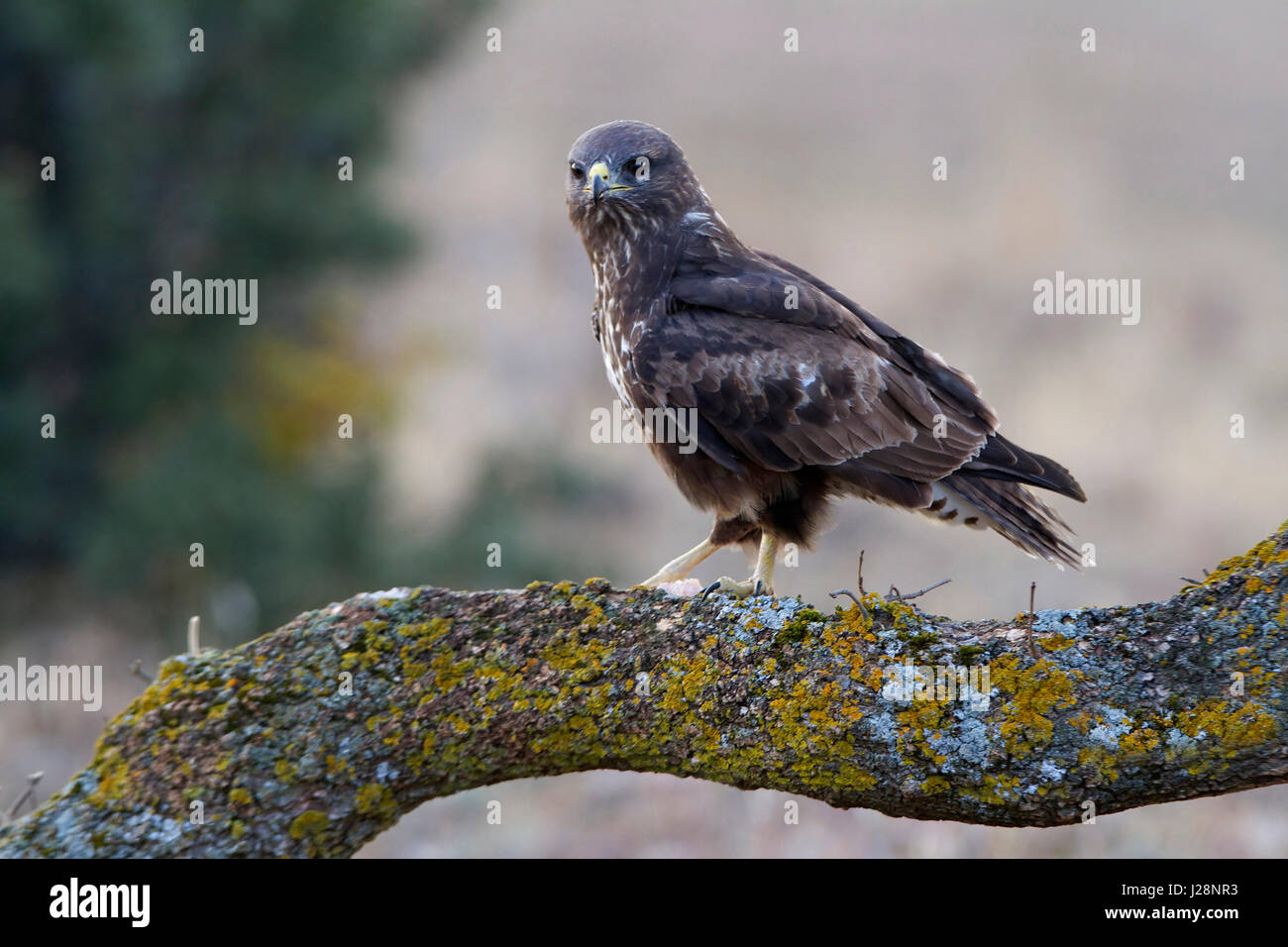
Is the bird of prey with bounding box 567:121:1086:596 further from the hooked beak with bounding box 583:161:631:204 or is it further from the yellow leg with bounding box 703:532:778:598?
the hooked beak with bounding box 583:161:631:204

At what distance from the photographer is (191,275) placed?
13.3 meters

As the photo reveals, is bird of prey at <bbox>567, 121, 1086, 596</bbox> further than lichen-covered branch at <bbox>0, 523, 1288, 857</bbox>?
Yes

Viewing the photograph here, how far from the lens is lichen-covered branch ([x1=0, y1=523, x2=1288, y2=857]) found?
2852 mm

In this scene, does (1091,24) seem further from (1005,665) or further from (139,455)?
(1005,665)

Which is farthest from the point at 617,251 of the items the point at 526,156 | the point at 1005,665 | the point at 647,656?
the point at 526,156

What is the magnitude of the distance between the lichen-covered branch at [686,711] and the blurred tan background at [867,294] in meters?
2.23

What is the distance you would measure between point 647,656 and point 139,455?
38.1 ft

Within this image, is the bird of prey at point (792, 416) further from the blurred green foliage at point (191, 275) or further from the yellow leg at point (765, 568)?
the blurred green foliage at point (191, 275)

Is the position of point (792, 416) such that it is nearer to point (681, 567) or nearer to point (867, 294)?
point (681, 567)

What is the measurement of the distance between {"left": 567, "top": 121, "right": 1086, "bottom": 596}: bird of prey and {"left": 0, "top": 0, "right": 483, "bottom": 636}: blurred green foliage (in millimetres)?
8320

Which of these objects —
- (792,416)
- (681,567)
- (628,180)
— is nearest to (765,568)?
(681,567)

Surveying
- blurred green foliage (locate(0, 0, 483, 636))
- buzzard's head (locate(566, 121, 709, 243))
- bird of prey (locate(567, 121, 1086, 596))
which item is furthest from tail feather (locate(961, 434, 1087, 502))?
blurred green foliage (locate(0, 0, 483, 636))

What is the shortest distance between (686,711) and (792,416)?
2.02m

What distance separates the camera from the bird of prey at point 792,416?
489 cm
